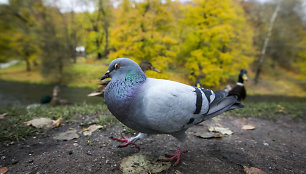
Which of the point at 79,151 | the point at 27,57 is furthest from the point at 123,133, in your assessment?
the point at 27,57

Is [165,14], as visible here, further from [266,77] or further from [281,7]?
[266,77]

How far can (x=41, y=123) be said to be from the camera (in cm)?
294

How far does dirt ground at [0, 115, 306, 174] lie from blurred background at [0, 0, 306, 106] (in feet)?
3.71

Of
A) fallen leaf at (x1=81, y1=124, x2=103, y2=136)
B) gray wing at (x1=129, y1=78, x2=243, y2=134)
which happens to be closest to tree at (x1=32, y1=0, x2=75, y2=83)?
fallen leaf at (x1=81, y1=124, x2=103, y2=136)

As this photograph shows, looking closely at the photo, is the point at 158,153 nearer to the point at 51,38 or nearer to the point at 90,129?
the point at 90,129

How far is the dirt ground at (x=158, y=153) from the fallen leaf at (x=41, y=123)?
0.71 feet

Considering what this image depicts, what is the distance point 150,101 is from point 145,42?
14.5 ft

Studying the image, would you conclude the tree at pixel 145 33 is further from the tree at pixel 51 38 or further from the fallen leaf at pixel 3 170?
the tree at pixel 51 38

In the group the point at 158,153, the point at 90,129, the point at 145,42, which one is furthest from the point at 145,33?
the point at 158,153

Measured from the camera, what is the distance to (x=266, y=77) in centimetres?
1727

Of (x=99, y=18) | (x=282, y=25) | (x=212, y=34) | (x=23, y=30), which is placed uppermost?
(x=282, y=25)

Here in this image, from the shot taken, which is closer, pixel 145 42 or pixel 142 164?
pixel 142 164

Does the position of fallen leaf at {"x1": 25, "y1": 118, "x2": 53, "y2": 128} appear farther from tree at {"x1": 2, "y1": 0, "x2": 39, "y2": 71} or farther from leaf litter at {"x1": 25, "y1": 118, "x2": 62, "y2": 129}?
tree at {"x1": 2, "y1": 0, "x2": 39, "y2": 71}

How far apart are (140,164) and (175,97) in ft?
3.30
